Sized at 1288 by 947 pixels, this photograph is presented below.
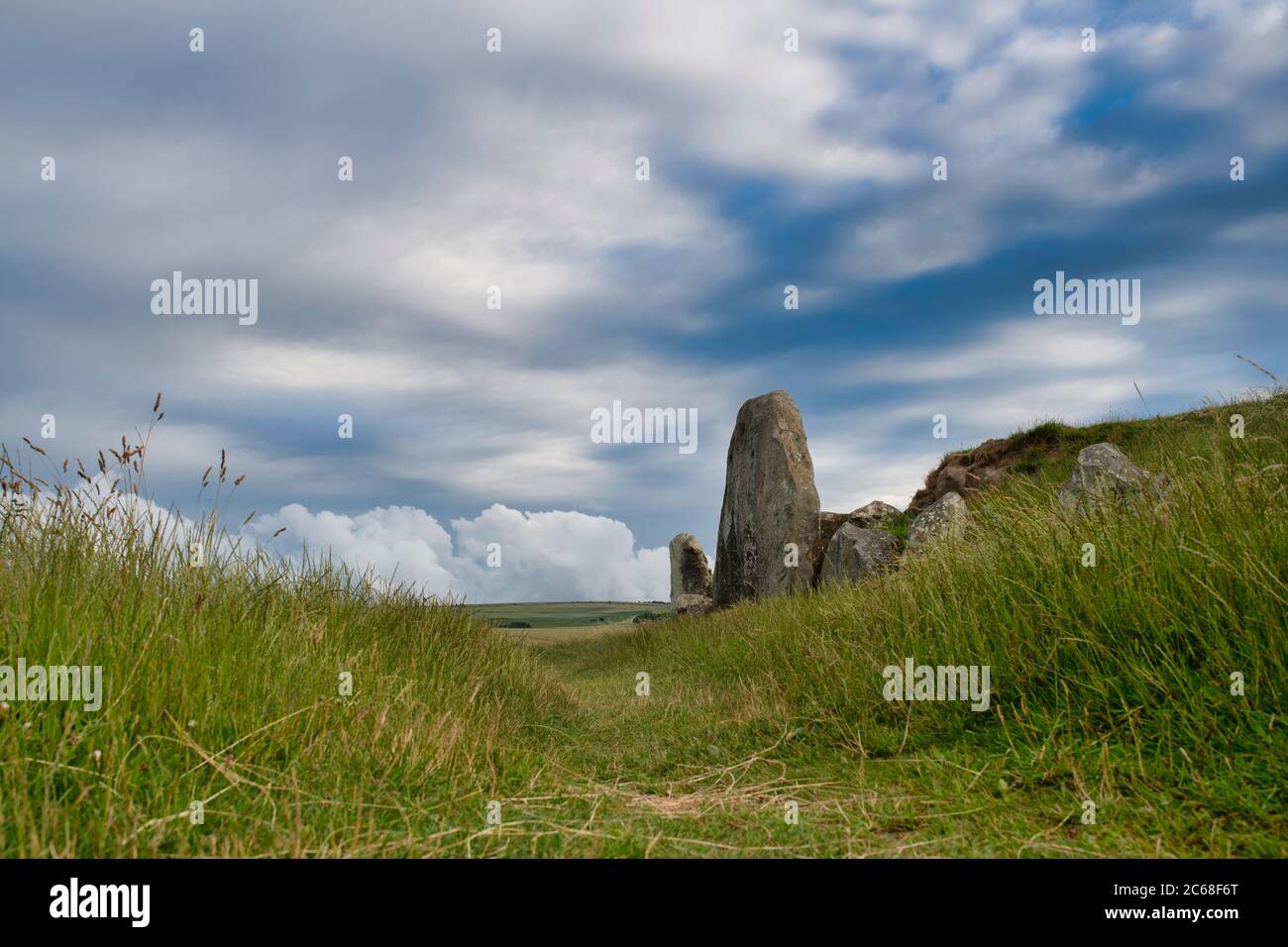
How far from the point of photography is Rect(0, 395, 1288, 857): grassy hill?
3193mm

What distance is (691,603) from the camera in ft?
72.8

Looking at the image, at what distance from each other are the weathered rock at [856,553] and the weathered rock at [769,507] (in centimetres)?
132

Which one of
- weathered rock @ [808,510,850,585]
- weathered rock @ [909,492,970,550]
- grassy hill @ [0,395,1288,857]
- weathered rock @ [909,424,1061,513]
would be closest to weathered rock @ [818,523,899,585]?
weathered rock @ [909,492,970,550]

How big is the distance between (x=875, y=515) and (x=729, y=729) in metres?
11.5

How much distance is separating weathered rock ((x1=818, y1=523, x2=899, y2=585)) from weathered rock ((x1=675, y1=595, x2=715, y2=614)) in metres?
7.28

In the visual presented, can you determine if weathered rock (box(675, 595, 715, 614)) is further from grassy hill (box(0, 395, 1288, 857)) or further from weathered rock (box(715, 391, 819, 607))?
grassy hill (box(0, 395, 1288, 857))

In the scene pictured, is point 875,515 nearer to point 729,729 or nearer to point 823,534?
point 823,534

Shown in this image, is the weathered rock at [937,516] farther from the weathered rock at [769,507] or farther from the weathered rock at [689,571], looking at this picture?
the weathered rock at [689,571]

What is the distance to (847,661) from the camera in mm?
6238

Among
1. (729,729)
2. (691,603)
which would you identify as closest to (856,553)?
(729,729)
